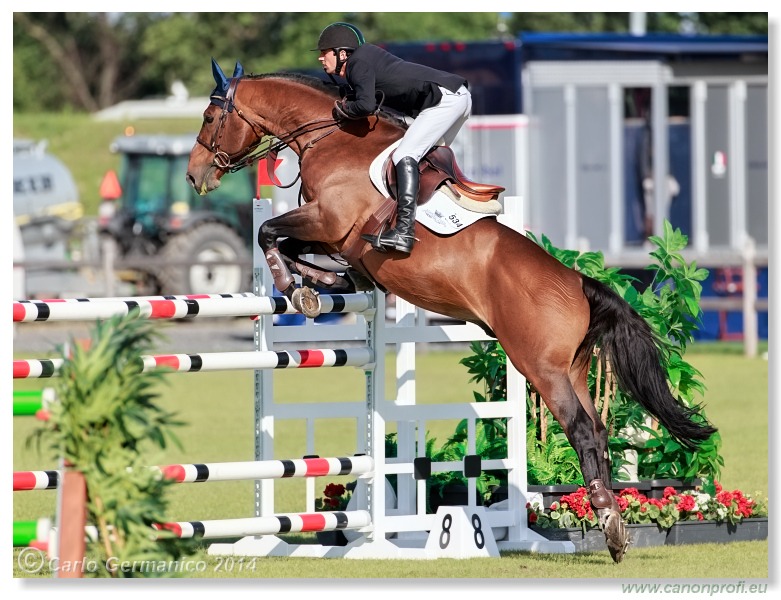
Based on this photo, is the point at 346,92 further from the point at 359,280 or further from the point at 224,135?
the point at 359,280

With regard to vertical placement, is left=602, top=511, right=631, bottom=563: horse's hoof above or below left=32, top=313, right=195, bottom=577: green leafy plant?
below

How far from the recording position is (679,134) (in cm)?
1925

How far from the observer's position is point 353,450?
1052 centimetres

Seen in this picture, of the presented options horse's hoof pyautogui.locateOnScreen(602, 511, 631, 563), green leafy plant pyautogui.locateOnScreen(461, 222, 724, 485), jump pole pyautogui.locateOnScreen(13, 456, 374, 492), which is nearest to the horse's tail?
horse's hoof pyautogui.locateOnScreen(602, 511, 631, 563)

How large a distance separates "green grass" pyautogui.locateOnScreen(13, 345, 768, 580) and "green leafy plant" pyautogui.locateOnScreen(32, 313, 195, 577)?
0.13 m

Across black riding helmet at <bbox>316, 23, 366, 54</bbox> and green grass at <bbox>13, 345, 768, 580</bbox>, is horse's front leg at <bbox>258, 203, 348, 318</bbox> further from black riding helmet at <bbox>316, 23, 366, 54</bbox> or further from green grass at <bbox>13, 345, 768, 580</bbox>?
green grass at <bbox>13, 345, 768, 580</bbox>

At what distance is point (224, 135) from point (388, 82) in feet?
3.38

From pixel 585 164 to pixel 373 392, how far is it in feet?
40.9

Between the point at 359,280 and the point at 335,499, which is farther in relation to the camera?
the point at 335,499

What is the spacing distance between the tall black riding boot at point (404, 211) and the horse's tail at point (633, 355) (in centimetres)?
88

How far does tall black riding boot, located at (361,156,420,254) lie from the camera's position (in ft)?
21.1

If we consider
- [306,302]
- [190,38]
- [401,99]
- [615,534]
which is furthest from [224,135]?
[190,38]

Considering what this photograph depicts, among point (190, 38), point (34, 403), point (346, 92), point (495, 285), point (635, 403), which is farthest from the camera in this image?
point (190, 38)
